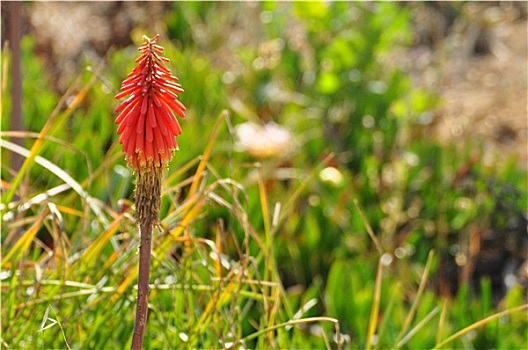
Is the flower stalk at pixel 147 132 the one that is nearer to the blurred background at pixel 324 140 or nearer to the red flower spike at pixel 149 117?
the red flower spike at pixel 149 117

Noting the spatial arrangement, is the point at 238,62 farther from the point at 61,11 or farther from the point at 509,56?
the point at 509,56

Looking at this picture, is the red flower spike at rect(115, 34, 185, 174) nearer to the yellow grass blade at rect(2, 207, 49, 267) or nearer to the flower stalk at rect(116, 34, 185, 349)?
the flower stalk at rect(116, 34, 185, 349)

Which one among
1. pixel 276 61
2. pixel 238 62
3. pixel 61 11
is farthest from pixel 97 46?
pixel 276 61

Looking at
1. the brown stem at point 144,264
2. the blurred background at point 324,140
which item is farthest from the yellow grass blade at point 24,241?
the brown stem at point 144,264

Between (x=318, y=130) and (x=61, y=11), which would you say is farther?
(x=61, y=11)

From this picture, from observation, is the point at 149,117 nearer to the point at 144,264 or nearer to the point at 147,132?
the point at 147,132

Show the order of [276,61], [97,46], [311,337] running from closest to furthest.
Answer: [311,337] → [276,61] → [97,46]

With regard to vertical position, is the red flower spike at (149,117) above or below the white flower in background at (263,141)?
above
